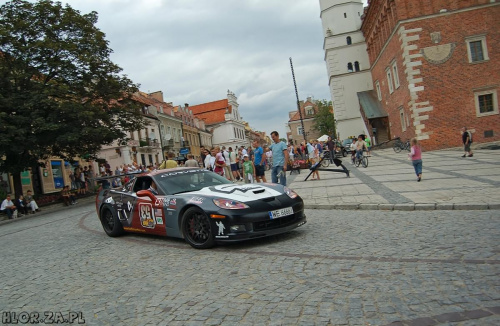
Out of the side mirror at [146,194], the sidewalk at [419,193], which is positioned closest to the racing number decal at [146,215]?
the side mirror at [146,194]

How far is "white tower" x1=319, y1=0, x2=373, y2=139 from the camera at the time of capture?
5344 centimetres

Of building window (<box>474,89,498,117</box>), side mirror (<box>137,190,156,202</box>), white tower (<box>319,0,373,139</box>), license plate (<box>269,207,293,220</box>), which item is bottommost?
license plate (<box>269,207,293,220</box>)

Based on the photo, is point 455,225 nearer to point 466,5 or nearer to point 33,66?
point 33,66

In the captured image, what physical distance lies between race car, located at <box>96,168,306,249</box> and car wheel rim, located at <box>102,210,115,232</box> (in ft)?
0.82

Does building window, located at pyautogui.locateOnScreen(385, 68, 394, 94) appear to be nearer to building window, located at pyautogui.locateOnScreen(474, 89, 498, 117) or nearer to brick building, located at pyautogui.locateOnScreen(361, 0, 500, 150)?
brick building, located at pyautogui.locateOnScreen(361, 0, 500, 150)

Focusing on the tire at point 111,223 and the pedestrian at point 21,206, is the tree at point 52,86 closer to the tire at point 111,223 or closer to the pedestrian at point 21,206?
the pedestrian at point 21,206

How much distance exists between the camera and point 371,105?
153ft

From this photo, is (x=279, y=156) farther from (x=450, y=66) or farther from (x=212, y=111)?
(x=212, y=111)

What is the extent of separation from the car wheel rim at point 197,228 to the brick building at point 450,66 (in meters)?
26.1

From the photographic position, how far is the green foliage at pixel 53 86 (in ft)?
72.9

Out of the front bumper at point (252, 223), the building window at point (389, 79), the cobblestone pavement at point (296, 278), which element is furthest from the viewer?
the building window at point (389, 79)

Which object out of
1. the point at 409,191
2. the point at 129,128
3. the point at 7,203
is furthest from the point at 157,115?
the point at 409,191

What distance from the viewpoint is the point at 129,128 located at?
94.4 ft

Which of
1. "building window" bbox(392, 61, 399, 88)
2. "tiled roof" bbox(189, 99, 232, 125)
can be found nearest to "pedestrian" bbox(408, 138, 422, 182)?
"building window" bbox(392, 61, 399, 88)
